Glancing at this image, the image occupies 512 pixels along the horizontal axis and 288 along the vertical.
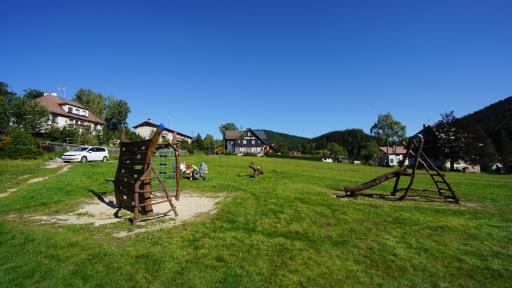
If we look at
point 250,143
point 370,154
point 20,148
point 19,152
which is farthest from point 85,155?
point 370,154

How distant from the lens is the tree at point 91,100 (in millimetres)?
78250

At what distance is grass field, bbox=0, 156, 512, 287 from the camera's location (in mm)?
5164

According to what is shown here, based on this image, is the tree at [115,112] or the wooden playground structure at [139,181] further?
the tree at [115,112]

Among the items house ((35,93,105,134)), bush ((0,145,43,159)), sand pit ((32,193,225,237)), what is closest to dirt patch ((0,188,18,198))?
sand pit ((32,193,225,237))

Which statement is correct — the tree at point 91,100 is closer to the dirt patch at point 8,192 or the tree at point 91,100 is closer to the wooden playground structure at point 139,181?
the dirt patch at point 8,192

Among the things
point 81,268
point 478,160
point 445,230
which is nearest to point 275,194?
point 445,230

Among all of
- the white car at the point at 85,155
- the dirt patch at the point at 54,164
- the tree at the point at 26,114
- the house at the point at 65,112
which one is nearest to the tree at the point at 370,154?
the house at the point at 65,112

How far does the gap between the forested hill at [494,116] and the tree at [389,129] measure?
1937 cm

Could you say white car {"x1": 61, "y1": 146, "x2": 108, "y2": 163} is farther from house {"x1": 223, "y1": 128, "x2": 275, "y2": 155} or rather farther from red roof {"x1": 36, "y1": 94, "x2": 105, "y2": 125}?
house {"x1": 223, "y1": 128, "x2": 275, "y2": 155}

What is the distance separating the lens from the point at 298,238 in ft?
23.9

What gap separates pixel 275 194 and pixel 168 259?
799cm

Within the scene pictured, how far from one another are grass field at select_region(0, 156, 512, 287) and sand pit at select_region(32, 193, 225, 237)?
0.56m

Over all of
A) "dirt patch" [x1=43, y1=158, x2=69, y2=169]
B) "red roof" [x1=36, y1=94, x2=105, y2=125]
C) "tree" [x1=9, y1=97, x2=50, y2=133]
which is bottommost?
"dirt patch" [x1=43, y1=158, x2=69, y2=169]

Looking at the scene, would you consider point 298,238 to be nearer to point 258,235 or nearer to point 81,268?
point 258,235
